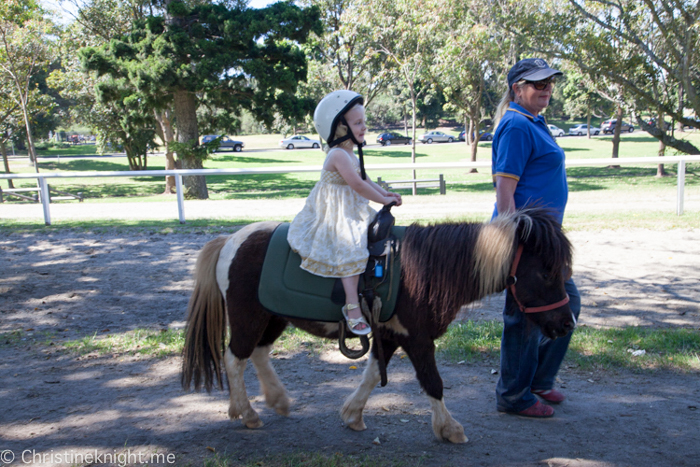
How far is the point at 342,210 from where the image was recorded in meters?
2.88

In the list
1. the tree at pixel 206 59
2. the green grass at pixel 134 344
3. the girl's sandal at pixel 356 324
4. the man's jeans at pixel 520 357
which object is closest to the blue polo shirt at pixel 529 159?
the man's jeans at pixel 520 357

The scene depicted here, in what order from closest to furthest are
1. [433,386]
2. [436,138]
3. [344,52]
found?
[433,386] < [344,52] < [436,138]

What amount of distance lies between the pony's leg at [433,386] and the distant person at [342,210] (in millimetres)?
339

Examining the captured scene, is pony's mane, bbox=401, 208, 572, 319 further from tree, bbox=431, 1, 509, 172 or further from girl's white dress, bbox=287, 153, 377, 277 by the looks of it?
tree, bbox=431, 1, 509, 172

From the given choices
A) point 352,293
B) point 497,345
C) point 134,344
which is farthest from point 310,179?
point 352,293

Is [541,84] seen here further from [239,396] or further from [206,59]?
[206,59]

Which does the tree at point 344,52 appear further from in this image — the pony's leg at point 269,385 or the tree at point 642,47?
the pony's leg at point 269,385

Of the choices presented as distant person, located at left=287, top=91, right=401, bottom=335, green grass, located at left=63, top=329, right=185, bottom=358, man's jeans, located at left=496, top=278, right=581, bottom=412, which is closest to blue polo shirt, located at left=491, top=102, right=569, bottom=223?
man's jeans, located at left=496, top=278, right=581, bottom=412

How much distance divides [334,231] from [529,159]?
1.28m

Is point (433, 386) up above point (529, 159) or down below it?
below

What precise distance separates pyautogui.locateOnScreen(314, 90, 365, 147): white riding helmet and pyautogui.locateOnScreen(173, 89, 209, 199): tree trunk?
15.8 metres

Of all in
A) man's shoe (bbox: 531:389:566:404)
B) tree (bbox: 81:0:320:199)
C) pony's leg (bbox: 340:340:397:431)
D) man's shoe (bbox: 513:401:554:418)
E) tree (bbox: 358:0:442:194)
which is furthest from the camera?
tree (bbox: 358:0:442:194)

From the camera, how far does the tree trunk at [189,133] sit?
58.6ft

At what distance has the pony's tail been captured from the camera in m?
3.28
